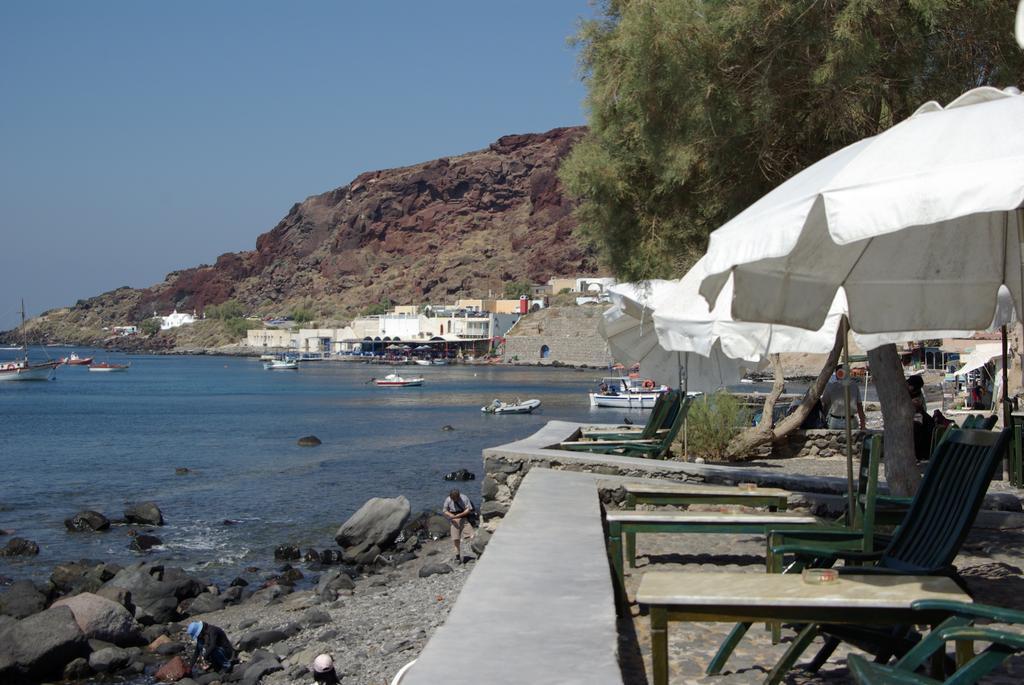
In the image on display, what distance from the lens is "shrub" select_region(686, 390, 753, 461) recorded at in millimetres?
13586

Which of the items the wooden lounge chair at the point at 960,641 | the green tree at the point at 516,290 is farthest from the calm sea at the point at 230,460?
the green tree at the point at 516,290

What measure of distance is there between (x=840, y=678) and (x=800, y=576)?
895mm

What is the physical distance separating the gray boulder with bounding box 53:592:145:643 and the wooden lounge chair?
988 centimetres

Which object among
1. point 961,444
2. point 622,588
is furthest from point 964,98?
point 622,588

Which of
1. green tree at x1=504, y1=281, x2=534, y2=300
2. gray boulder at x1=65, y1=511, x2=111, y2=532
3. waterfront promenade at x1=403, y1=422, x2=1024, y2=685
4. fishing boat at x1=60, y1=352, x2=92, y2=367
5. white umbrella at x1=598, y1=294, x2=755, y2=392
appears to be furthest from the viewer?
green tree at x1=504, y1=281, x2=534, y2=300

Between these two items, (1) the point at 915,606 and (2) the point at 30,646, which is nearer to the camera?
(1) the point at 915,606

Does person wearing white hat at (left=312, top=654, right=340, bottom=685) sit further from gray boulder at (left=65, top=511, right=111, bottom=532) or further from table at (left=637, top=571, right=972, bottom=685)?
gray boulder at (left=65, top=511, right=111, bottom=532)

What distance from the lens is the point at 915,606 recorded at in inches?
141

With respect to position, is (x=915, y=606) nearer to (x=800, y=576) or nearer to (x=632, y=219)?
(x=800, y=576)

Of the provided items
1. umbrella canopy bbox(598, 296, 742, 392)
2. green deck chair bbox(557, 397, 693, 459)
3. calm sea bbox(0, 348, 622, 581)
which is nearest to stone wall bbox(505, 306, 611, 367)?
calm sea bbox(0, 348, 622, 581)

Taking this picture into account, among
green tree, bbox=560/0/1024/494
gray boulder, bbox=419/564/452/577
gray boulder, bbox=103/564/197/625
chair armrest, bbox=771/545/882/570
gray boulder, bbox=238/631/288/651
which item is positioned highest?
green tree, bbox=560/0/1024/494

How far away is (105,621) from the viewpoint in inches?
453

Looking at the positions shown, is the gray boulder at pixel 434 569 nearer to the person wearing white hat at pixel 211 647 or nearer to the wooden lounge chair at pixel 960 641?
the person wearing white hat at pixel 211 647

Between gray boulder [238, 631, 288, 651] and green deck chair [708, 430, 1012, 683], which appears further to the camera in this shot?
gray boulder [238, 631, 288, 651]
